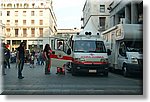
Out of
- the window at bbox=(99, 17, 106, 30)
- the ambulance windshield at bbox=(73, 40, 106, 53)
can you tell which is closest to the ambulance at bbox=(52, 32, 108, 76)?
the ambulance windshield at bbox=(73, 40, 106, 53)

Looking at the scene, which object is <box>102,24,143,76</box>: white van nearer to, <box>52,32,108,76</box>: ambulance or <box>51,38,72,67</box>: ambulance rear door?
<box>52,32,108,76</box>: ambulance

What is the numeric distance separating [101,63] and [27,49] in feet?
11.0

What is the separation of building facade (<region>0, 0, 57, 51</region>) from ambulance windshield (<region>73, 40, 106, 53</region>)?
6.10 feet

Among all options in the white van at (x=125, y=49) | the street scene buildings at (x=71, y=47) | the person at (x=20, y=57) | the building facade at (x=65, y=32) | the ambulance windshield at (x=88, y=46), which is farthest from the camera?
the ambulance windshield at (x=88, y=46)

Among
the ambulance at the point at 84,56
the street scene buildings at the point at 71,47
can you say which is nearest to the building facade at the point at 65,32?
the street scene buildings at the point at 71,47

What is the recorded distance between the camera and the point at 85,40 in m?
15.4

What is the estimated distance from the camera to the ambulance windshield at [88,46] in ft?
49.4

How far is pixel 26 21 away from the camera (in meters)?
11.7

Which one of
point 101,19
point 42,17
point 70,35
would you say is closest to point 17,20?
point 42,17

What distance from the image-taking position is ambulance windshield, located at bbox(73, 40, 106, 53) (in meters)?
15.1

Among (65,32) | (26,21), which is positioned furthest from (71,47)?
(26,21)

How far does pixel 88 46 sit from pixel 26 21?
4251 millimetres

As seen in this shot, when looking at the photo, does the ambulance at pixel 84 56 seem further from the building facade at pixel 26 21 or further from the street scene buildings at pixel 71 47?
the building facade at pixel 26 21

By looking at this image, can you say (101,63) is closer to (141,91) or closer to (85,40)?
(85,40)
